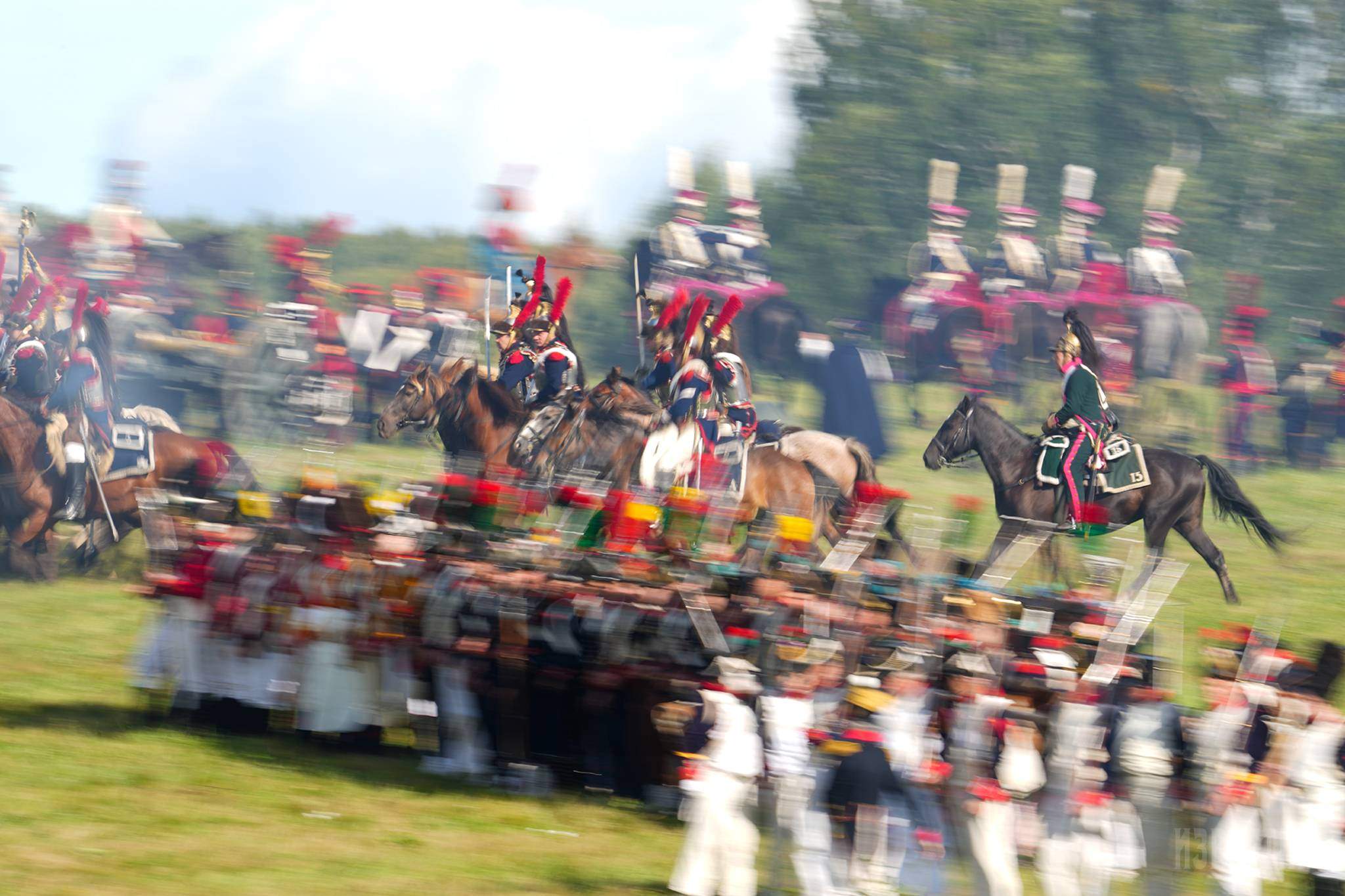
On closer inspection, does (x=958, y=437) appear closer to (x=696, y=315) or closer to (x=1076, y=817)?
(x=696, y=315)

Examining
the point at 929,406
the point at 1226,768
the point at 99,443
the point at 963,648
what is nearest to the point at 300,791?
the point at 963,648

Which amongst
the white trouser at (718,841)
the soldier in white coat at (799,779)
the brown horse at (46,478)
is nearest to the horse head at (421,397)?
the brown horse at (46,478)

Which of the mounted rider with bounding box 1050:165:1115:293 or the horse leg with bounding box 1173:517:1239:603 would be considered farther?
the mounted rider with bounding box 1050:165:1115:293

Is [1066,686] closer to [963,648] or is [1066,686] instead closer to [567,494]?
[963,648]

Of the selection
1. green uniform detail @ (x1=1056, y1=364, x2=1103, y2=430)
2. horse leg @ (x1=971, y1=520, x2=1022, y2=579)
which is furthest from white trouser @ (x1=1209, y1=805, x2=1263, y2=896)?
green uniform detail @ (x1=1056, y1=364, x2=1103, y2=430)

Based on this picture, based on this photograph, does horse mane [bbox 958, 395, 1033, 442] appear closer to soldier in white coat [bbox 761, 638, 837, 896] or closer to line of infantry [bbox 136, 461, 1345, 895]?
line of infantry [bbox 136, 461, 1345, 895]

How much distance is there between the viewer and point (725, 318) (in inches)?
621

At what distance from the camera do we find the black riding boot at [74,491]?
17.1 metres

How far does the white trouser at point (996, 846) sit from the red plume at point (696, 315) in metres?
7.56

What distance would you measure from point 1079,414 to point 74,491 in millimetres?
8889

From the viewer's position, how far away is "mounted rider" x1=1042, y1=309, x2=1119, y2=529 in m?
16.1

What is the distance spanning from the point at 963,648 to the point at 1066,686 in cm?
55

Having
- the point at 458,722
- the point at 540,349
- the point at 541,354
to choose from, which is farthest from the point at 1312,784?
the point at 540,349

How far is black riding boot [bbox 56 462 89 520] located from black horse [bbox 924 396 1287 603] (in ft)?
24.8
